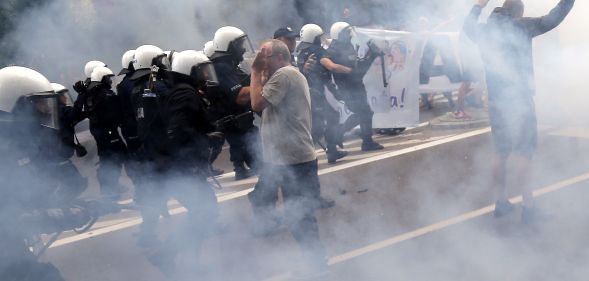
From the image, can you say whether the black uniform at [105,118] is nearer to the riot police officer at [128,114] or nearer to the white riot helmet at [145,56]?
the riot police officer at [128,114]

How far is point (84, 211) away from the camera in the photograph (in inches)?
135

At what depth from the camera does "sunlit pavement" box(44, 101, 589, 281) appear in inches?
179

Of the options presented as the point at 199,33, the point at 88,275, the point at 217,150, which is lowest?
the point at 88,275

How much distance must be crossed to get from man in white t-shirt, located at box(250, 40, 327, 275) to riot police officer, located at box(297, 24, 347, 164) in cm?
339

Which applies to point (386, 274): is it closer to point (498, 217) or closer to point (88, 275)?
point (498, 217)

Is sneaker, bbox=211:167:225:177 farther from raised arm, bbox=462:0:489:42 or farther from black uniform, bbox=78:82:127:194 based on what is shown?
raised arm, bbox=462:0:489:42

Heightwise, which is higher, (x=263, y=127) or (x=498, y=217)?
(x=263, y=127)

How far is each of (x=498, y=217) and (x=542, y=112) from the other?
3734 millimetres

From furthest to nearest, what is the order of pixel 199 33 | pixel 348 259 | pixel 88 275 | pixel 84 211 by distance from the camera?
pixel 199 33, pixel 88 275, pixel 348 259, pixel 84 211

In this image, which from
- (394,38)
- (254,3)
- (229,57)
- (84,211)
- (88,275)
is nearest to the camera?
(84,211)

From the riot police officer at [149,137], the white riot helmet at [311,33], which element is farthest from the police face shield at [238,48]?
the white riot helmet at [311,33]

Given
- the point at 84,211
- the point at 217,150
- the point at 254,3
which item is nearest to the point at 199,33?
the point at 254,3

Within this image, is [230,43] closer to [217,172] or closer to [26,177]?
→ [217,172]

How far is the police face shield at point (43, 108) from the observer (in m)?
3.46
